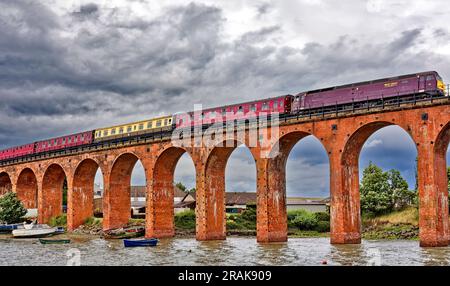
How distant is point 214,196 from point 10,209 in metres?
28.8

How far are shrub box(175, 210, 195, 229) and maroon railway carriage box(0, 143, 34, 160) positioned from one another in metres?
24.2

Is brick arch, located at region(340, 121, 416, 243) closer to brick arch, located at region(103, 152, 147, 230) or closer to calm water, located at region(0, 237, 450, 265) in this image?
calm water, located at region(0, 237, 450, 265)

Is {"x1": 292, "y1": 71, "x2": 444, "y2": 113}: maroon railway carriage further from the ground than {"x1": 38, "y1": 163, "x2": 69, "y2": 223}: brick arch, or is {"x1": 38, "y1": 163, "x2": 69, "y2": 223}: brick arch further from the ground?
{"x1": 292, "y1": 71, "x2": 444, "y2": 113}: maroon railway carriage

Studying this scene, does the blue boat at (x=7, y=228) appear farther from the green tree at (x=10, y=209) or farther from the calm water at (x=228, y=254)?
the calm water at (x=228, y=254)

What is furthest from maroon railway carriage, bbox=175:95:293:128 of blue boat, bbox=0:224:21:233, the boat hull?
blue boat, bbox=0:224:21:233

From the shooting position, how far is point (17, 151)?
223 ft

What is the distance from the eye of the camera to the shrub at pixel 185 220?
4931 cm

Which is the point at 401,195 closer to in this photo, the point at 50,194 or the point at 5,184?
the point at 50,194

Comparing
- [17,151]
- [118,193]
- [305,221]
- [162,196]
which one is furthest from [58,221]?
[305,221]

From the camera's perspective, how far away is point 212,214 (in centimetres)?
4025

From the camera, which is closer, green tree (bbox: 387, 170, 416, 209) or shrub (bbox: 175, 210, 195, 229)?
green tree (bbox: 387, 170, 416, 209)

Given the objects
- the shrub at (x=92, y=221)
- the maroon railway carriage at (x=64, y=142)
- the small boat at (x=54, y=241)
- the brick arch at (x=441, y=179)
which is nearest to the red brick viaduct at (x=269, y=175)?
the brick arch at (x=441, y=179)

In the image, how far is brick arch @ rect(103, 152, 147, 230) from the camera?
159 ft

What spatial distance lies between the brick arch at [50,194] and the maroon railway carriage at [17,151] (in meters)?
6.57
